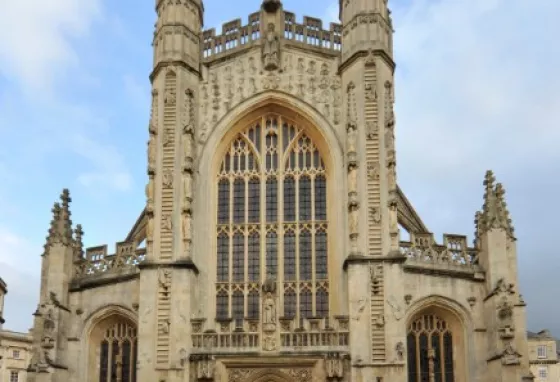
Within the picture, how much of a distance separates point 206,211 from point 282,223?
2.51 metres

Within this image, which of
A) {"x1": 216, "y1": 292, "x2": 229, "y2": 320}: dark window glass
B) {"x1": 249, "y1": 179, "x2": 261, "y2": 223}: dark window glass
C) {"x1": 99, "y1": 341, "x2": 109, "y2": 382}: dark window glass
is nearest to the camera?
{"x1": 216, "y1": 292, "x2": 229, "y2": 320}: dark window glass

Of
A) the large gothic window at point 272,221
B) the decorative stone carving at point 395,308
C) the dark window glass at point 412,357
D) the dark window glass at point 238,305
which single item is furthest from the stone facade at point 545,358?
the dark window glass at point 238,305

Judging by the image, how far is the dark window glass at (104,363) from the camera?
2466cm

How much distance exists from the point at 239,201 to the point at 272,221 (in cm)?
133

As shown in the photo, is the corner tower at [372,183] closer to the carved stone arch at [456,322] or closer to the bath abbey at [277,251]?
the bath abbey at [277,251]

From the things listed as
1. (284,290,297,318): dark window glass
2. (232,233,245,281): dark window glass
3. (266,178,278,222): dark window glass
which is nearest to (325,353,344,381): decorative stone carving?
(284,290,297,318): dark window glass

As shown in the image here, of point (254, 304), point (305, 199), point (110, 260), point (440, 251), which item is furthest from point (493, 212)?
point (110, 260)

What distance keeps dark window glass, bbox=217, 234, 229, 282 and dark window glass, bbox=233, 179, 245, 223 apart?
2.40 ft

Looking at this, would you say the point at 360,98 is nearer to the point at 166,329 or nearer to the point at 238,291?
the point at 238,291

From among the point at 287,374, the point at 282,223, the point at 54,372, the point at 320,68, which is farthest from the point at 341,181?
the point at 54,372

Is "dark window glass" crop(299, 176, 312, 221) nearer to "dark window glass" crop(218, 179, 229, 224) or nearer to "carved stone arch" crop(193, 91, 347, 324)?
"carved stone arch" crop(193, 91, 347, 324)

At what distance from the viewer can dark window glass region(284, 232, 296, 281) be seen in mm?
24359

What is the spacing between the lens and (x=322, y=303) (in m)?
24.0

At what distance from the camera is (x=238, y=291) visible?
24359mm
